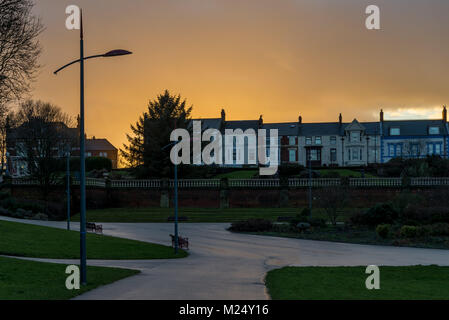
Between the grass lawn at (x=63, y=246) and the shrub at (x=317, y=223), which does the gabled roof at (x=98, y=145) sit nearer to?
the shrub at (x=317, y=223)

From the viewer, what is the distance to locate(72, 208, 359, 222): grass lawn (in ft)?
177

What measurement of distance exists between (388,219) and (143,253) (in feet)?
69.3

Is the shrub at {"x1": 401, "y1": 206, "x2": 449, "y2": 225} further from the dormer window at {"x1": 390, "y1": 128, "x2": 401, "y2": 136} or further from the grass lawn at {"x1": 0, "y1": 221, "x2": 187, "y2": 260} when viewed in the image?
the dormer window at {"x1": 390, "y1": 128, "x2": 401, "y2": 136}

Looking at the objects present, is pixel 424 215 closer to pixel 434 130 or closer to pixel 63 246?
pixel 63 246

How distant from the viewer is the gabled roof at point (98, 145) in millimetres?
146000

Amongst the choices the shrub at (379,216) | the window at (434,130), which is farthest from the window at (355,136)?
the shrub at (379,216)

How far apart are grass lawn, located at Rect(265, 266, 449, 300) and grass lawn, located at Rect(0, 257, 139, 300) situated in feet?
18.6

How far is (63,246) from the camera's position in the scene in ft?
98.0

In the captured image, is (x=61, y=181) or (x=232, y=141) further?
(x=232, y=141)

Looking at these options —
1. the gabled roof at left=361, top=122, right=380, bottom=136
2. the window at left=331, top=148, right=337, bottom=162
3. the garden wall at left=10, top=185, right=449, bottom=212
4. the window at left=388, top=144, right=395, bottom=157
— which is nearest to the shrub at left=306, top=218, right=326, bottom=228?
the garden wall at left=10, top=185, right=449, bottom=212

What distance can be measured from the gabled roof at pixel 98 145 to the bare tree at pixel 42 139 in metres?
76.9

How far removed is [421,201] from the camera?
169 feet
